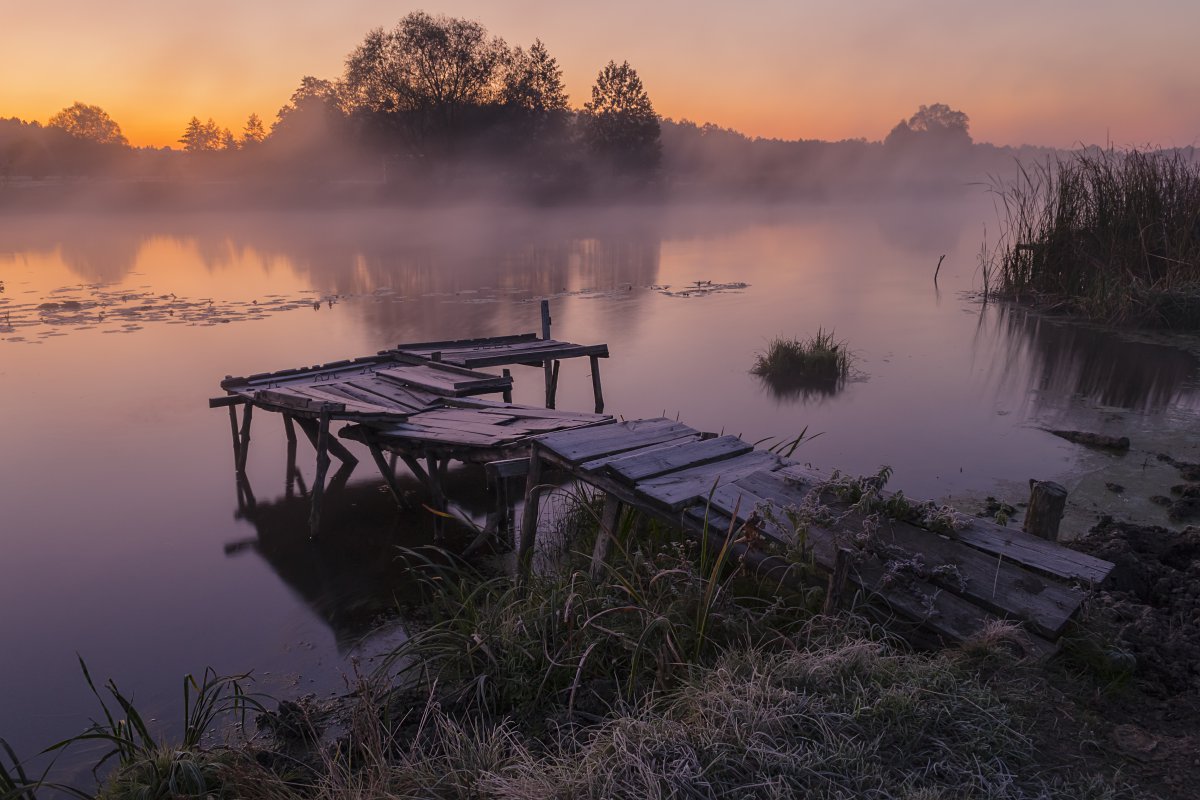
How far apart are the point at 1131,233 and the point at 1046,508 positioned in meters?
12.8

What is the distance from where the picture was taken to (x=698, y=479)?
16.6 feet

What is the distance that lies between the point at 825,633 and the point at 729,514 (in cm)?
98

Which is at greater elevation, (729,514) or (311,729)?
(729,514)

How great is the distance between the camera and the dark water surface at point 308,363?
584 cm

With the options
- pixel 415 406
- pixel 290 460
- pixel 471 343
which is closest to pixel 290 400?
pixel 415 406

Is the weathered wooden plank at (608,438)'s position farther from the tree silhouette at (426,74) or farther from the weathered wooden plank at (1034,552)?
the tree silhouette at (426,74)

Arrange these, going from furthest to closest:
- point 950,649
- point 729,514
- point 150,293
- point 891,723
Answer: point 150,293 → point 729,514 → point 950,649 → point 891,723

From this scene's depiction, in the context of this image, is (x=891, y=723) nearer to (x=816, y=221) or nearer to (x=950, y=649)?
(x=950, y=649)

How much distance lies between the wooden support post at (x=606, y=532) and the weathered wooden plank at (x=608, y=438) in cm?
36

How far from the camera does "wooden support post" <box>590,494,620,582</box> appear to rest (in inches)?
193

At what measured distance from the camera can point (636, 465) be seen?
16.9 ft

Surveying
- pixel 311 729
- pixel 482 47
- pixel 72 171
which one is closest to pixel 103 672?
pixel 311 729

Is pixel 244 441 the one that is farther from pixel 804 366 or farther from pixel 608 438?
pixel 804 366

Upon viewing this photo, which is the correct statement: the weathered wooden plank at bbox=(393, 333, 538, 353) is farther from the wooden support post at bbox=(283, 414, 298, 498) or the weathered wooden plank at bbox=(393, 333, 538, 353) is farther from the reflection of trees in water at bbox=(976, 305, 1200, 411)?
the reflection of trees in water at bbox=(976, 305, 1200, 411)
